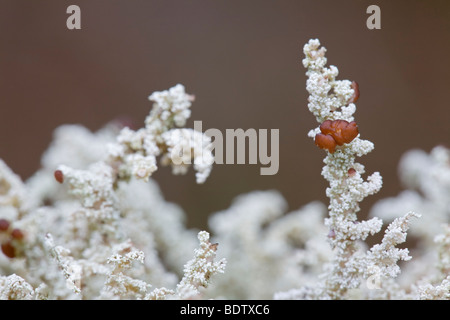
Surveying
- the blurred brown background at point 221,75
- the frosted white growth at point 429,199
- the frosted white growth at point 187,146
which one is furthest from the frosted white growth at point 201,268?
the blurred brown background at point 221,75

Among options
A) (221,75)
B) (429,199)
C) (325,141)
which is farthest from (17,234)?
(221,75)

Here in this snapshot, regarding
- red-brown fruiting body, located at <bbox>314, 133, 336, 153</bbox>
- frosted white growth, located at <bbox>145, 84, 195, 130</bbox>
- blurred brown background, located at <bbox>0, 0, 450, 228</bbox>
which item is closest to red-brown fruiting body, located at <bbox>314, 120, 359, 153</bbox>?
red-brown fruiting body, located at <bbox>314, 133, 336, 153</bbox>

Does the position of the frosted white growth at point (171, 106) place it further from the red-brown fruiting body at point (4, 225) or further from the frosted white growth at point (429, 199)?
the frosted white growth at point (429, 199)

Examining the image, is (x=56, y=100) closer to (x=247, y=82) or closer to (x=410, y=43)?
(x=247, y=82)

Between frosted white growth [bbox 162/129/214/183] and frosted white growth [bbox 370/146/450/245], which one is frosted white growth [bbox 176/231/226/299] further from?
frosted white growth [bbox 370/146/450/245]

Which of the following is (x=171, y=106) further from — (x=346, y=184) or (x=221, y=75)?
(x=221, y=75)
